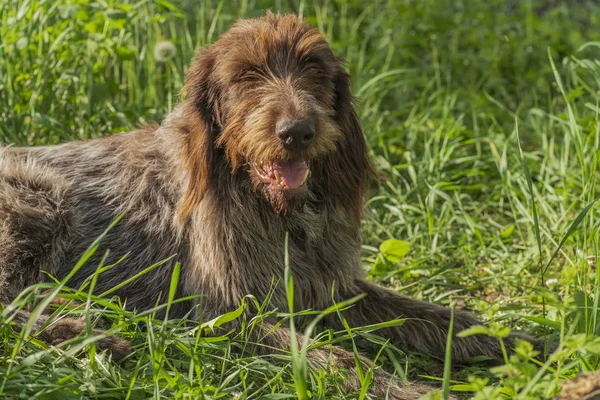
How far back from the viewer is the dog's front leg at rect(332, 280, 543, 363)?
403 cm

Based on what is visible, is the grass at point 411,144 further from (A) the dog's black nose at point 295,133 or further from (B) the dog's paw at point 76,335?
→ (A) the dog's black nose at point 295,133

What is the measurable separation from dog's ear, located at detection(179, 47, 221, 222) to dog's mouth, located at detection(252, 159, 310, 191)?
0.26 meters

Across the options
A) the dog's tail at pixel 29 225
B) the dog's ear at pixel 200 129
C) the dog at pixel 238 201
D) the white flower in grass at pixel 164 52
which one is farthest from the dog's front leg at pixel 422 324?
the white flower in grass at pixel 164 52

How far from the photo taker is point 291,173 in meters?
3.68

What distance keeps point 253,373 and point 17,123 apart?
8.68 feet

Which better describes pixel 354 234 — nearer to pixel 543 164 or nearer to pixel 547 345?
pixel 547 345

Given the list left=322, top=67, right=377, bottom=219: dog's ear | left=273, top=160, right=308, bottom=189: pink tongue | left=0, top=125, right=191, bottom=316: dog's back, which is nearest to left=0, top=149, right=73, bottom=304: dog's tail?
left=0, top=125, right=191, bottom=316: dog's back

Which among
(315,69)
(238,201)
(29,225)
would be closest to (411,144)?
(315,69)

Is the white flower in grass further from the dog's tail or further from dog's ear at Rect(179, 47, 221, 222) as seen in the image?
dog's ear at Rect(179, 47, 221, 222)

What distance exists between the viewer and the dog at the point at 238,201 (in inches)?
145

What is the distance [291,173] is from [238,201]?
1.14ft

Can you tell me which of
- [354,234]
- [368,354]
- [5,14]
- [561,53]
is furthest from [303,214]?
[561,53]

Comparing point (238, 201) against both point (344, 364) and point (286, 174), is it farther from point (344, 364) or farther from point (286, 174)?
point (344, 364)

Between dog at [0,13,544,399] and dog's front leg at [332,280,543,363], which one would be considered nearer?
dog at [0,13,544,399]
